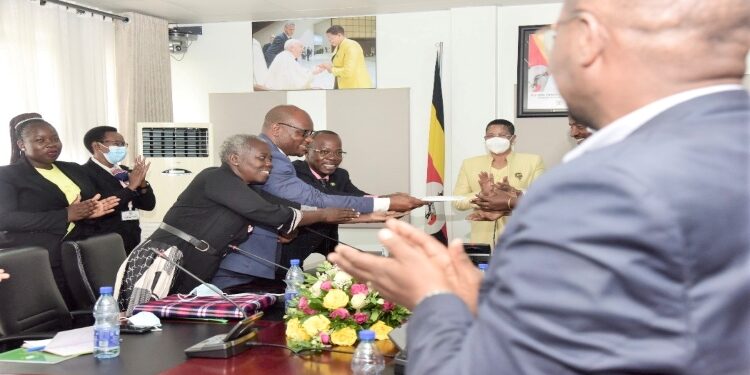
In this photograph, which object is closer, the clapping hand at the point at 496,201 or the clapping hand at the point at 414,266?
the clapping hand at the point at 414,266

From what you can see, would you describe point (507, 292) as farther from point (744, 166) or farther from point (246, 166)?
point (246, 166)

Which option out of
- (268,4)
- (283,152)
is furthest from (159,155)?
(283,152)

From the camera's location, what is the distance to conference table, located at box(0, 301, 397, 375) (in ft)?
6.45

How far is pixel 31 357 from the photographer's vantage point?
7.06ft

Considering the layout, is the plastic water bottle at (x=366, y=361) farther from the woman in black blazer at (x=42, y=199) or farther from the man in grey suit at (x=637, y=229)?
the woman in black blazer at (x=42, y=199)

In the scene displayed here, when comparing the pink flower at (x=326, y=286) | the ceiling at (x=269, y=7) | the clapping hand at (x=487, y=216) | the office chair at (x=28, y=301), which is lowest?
the office chair at (x=28, y=301)

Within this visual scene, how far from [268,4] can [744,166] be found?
5.89m

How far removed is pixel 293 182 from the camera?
3.92 meters

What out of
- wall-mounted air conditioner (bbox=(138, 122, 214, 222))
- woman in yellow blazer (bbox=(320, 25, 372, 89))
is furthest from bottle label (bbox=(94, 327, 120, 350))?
woman in yellow blazer (bbox=(320, 25, 372, 89))

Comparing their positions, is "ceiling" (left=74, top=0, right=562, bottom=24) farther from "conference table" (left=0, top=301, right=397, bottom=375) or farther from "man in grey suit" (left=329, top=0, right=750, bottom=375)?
"man in grey suit" (left=329, top=0, right=750, bottom=375)

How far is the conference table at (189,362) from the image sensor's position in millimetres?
1966

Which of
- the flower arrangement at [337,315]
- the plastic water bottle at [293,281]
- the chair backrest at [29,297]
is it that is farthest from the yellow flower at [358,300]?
the chair backrest at [29,297]

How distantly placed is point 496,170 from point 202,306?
112 inches

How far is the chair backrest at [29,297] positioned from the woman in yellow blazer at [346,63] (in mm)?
3963
